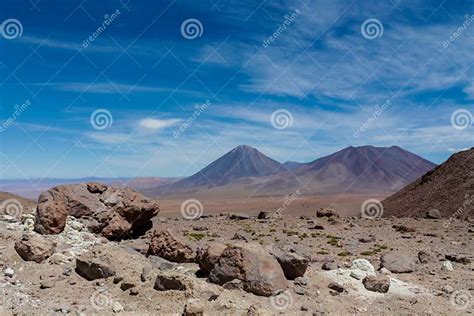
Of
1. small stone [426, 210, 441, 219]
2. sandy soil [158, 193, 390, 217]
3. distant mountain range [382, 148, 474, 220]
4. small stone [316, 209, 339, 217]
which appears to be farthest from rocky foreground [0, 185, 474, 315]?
sandy soil [158, 193, 390, 217]

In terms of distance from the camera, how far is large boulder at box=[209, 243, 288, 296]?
11.7 m

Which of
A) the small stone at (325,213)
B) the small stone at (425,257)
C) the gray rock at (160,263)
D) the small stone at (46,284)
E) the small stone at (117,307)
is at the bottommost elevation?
the small stone at (117,307)

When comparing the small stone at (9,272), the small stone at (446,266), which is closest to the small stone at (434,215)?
the small stone at (446,266)

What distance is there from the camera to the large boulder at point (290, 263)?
12.6 meters

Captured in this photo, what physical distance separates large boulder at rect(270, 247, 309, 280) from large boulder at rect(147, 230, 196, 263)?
327cm

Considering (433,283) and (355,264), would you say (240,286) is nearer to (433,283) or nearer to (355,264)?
(355,264)

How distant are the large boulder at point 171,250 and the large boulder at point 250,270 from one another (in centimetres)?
273

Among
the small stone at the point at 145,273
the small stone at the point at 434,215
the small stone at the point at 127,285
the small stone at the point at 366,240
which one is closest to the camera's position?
the small stone at the point at 127,285

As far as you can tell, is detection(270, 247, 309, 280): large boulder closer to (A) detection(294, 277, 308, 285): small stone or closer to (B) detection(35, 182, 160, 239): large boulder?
(A) detection(294, 277, 308, 285): small stone

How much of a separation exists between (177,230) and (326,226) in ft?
26.5

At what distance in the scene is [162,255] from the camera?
14953 millimetres

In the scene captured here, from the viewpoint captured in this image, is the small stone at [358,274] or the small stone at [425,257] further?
the small stone at [425,257]

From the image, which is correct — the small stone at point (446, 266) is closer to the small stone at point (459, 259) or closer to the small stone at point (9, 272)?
the small stone at point (459, 259)

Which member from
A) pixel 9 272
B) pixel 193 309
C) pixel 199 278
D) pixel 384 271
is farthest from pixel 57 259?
pixel 384 271
